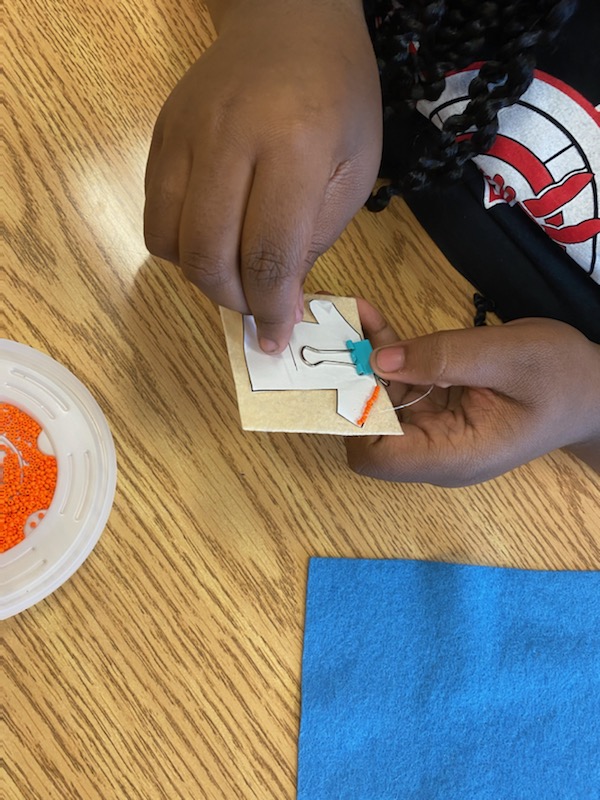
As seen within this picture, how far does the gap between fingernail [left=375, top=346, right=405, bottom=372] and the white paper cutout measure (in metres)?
0.01

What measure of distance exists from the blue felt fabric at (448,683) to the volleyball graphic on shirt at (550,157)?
31cm

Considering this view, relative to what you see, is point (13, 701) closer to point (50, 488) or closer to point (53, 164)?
point (50, 488)

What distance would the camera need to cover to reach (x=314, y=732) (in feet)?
1.64

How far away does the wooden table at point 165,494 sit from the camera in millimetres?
489

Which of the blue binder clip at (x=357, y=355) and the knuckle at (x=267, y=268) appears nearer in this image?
the knuckle at (x=267, y=268)

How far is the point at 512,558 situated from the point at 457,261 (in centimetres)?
28

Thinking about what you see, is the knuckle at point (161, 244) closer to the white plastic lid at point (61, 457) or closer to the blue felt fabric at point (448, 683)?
the white plastic lid at point (61, 457)

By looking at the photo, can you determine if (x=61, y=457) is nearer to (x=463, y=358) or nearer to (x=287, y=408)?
(x=287, y=408)

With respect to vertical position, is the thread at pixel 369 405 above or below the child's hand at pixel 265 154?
below

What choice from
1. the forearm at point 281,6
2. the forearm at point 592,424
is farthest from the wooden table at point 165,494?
the forearm at point 281,6

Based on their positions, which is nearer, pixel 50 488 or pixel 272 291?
pixel 272 291

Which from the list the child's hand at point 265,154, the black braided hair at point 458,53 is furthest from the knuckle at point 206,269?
the black braided hair at point 458,53

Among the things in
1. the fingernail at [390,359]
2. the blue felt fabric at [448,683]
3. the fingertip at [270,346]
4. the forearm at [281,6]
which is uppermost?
the forearm at [281,6]

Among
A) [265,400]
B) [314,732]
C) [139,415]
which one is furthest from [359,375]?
[314,732]
